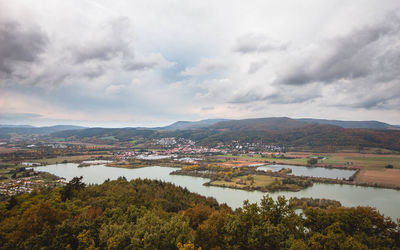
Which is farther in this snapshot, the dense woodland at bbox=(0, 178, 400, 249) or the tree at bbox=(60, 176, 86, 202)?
the tree at bbox=(60, 176, 86, 202)

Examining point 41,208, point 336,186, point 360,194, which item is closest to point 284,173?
point 336,186

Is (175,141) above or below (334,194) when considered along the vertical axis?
above

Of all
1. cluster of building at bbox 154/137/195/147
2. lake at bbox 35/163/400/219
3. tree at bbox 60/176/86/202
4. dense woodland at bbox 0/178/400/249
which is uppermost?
dense woodland at bbox 0/178/400/249

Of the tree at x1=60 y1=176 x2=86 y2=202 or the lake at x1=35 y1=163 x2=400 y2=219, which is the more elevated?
the tree at x1=60 y1=176 x2=86 y2=202

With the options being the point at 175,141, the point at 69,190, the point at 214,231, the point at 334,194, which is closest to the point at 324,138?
the point at 334,194

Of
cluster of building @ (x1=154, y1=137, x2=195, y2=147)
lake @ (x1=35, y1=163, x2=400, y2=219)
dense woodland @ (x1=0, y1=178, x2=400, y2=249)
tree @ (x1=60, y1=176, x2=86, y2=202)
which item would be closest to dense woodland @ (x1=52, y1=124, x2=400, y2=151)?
cluster of building @ (x1=154, y1=137, x2=195, y2=147)

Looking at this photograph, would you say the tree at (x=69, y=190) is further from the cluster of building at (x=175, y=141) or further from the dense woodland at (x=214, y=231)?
the cluster of building at (x=175, y=141)

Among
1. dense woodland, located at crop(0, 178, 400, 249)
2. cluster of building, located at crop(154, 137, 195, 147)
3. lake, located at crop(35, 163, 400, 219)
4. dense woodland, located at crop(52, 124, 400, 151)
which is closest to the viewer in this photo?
dense woodland, located at crop(0, 178, 400, 249)

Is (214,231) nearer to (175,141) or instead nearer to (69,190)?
(69,190)

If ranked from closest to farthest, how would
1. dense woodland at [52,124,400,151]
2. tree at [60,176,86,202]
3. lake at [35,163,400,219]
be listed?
tree at [60,176,86,202] → lake at [35,163,400,219] → dense woodland at [52,124,400,151]

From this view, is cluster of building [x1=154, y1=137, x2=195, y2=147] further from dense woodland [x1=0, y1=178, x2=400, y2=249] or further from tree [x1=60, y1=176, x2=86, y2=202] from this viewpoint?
dense woodland [x1=0, y1=178, x2=400, y2=249]

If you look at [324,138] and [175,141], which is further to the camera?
[175,141]

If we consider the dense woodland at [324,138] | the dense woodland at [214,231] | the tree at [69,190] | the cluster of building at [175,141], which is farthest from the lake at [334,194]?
the cluster of building at [175,141]

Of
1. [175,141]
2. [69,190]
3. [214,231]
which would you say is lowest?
[175,141]
